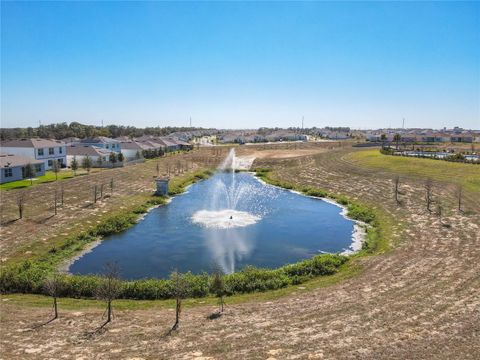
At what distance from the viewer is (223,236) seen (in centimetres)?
3562

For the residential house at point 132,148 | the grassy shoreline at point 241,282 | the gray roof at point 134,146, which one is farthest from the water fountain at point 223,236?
the gray roof at point 134,146

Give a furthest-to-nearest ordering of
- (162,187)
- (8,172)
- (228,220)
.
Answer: (8,172), (162,187), (228,220)

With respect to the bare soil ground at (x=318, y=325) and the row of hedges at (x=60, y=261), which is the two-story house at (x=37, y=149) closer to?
the row of hedges at (x=60, y=261)

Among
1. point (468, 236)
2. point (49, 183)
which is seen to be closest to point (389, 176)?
point (468, 236)

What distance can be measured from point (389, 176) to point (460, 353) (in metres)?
48.3

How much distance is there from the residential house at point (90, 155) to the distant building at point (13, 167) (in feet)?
48.0

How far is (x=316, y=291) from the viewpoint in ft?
74.7

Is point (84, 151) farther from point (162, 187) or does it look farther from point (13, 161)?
point (162, 187)

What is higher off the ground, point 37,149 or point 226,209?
point 37,149

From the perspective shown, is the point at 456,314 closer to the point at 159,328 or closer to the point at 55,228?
the point at 159,328

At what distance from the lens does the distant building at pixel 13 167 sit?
179 ft

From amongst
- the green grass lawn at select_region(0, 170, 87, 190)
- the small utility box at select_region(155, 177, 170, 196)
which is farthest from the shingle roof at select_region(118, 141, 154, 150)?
the small utility box at select_region(155, 177, 170, 196)

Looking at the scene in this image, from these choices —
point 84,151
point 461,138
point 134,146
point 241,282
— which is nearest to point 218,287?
point 241,282

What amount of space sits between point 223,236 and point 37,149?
44.6 meters
